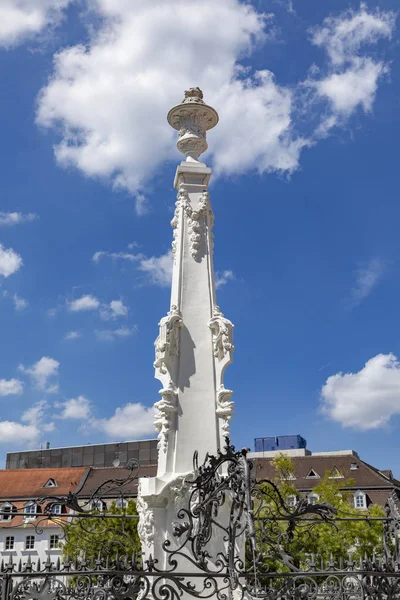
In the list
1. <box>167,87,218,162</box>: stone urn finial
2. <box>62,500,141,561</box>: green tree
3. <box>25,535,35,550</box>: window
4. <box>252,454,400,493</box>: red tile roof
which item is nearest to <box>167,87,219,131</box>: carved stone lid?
<box>167,87,218,162</box>: stone urn finial

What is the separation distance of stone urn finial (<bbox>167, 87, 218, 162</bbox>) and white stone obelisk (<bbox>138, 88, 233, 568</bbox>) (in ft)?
0.06

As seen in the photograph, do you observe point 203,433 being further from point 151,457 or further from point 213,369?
point 151,457

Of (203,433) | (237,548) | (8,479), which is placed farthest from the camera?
(8,479)

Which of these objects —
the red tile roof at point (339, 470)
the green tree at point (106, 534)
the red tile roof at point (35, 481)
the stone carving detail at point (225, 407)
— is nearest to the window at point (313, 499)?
the stone carving detail at point (225, 407)

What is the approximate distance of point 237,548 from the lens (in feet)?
31.5

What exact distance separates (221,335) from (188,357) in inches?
25.3

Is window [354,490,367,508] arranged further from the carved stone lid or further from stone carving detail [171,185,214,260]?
the carved stone lid

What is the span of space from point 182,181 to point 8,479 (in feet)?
129

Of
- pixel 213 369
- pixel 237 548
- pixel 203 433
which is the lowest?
pixel 237 548

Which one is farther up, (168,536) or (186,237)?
(186,237)

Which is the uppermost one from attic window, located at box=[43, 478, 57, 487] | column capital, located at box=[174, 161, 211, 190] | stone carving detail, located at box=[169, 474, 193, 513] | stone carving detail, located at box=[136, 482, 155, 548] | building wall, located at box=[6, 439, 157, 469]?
building wall, located at box=[6, 439, 157, 469]

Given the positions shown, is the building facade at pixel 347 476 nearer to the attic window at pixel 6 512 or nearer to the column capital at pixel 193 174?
the attic window at pixel 6 512

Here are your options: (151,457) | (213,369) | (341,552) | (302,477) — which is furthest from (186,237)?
(151,457)

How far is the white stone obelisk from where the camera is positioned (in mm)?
9812
